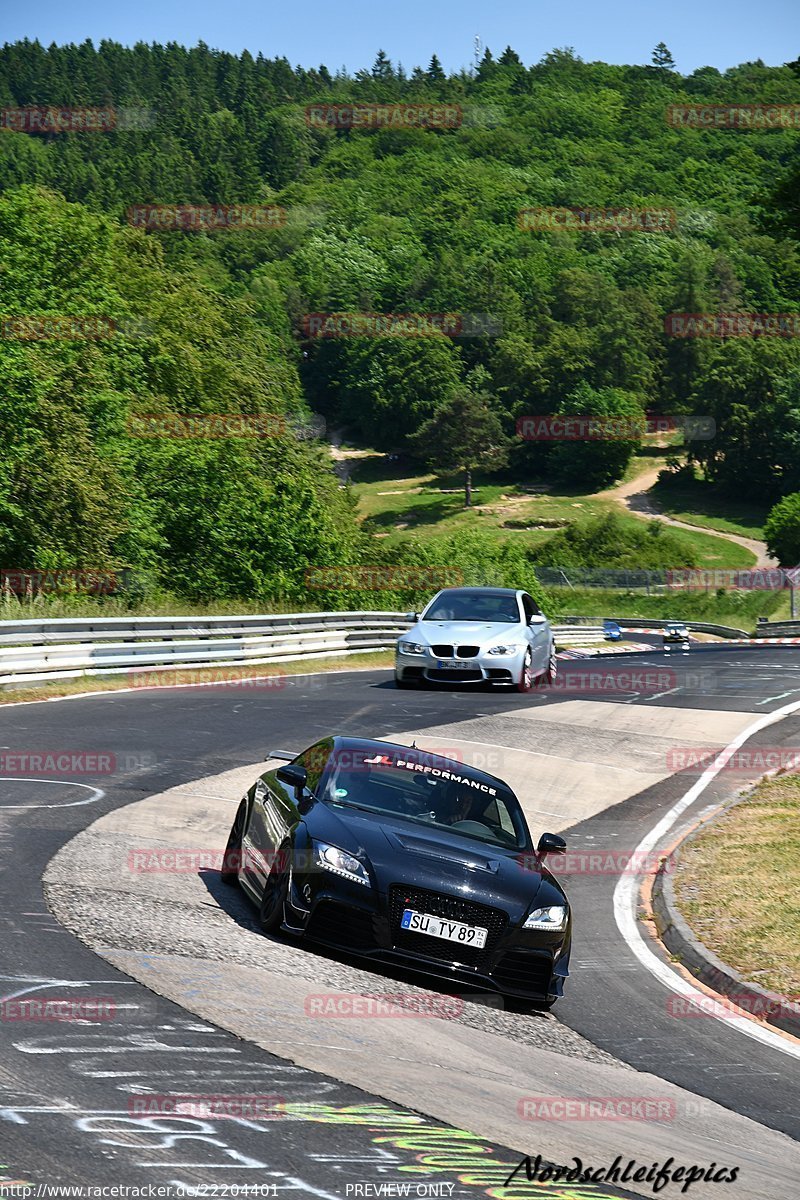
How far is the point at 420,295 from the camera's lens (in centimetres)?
19238

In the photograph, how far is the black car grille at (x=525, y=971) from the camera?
8172 mm

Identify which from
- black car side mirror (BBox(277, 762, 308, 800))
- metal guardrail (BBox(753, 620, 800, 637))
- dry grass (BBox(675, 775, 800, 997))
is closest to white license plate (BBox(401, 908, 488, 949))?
black car side mirror (BBox(277, 762, 308, 800))

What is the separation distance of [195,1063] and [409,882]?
7.95 feet

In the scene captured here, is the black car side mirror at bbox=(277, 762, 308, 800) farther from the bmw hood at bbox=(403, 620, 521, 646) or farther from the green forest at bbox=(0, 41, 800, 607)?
the green forest at bbox=(0, 41, 800, 607)

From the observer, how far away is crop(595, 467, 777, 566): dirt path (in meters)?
120

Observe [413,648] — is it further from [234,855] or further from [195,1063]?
[195,1063]

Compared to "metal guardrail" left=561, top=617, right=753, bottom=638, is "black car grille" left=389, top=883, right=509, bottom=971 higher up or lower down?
higher up

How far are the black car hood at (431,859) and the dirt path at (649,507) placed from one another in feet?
Result: 350

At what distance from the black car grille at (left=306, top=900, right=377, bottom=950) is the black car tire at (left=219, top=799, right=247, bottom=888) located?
1934 mm

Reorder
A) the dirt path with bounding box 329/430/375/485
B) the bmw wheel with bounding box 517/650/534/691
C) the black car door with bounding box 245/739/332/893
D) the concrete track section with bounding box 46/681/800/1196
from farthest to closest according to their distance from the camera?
the dirt path with bounding box 329/430/375/485, the bmw wheel with bounding box 517/650/534/691, the black car door with bounding box 245/739/332/893, the concrete track section with bounding box 46/681/800/1196

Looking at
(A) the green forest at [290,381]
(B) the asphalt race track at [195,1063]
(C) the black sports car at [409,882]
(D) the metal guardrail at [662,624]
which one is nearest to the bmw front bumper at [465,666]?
(B) the asphalt race track at [195,1063]

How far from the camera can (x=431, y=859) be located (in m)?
Answer: 8.36

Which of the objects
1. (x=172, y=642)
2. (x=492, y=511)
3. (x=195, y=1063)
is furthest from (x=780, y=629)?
(x=492, y=511)

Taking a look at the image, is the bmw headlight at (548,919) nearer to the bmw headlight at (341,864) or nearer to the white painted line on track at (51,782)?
the bmw headlight at (341,864)
